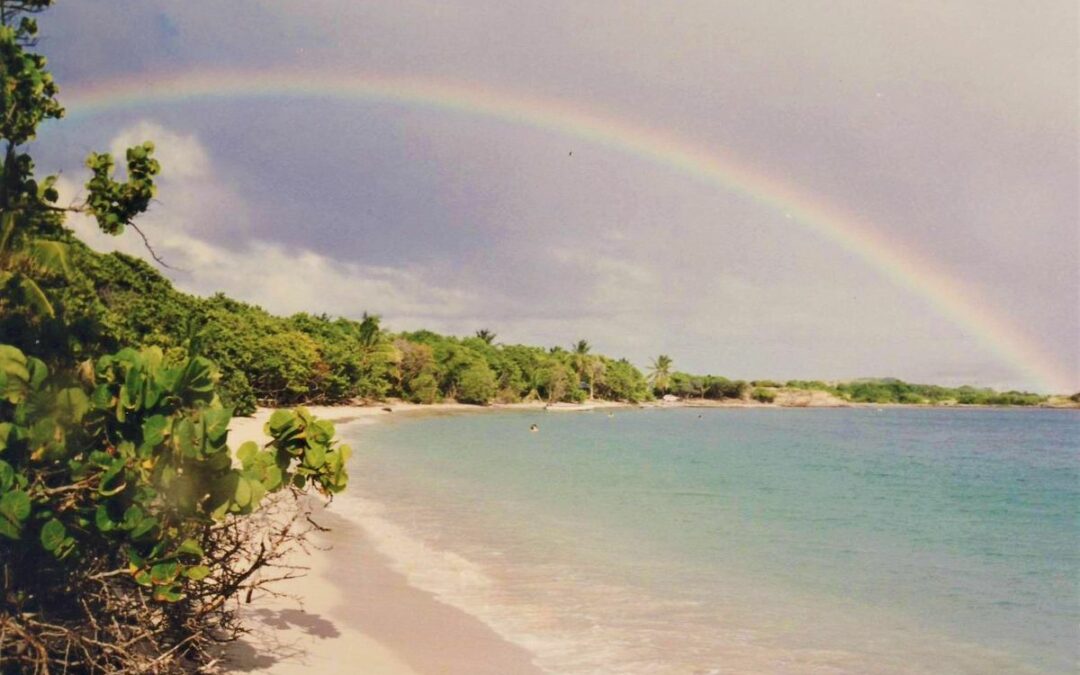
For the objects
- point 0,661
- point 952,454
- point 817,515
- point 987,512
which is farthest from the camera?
point 952,454

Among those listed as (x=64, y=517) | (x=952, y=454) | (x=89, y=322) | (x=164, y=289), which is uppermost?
(x=164, y=289)

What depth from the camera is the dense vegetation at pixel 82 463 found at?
13.1ft

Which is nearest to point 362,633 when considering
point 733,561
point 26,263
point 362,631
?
point 362,631

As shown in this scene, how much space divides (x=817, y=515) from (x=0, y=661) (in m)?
20.8

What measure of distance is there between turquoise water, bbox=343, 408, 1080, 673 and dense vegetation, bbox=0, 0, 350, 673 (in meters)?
4.14

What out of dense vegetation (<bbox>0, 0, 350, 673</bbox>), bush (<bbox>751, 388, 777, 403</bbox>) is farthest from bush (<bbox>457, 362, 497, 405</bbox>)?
bush (<bbox>751, 388, 777, 403</bbox>)

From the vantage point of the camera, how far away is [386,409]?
2685 inches

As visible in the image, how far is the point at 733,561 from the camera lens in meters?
13.7

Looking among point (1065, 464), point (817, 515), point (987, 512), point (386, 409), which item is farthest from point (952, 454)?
point (386, 409)

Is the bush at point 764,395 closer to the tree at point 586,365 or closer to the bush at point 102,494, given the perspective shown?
the tree at point 586,365

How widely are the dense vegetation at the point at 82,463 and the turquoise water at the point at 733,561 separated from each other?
163 inches

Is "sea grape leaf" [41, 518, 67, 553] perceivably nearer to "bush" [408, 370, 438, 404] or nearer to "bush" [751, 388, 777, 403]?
"bush" [408, 370, 438, 404]

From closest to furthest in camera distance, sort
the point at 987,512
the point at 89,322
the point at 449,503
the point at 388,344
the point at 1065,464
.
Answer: the point at 89,322 → the point at 449,503 → the point at 987,512 → the point at 1065,464 → the point at 388,344

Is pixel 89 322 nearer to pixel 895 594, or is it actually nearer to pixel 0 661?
pixel 0 661
